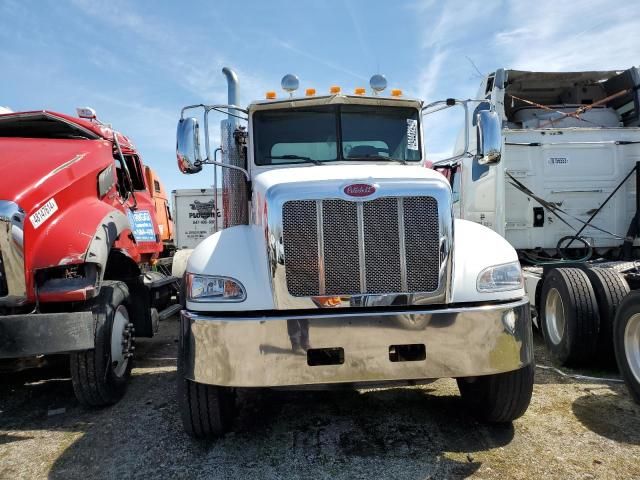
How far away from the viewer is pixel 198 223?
1280cm

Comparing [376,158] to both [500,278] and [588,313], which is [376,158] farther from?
[588,313]

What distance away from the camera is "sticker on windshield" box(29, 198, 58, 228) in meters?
3.46

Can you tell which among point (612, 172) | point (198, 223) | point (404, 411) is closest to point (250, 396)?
point (404, 411)

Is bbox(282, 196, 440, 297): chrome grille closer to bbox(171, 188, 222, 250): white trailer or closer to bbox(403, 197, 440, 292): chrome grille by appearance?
bbox(403, 197, 440, 292): chrome grille

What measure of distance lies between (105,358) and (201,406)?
123 centimetres

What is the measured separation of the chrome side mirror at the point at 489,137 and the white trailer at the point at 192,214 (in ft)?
31.5

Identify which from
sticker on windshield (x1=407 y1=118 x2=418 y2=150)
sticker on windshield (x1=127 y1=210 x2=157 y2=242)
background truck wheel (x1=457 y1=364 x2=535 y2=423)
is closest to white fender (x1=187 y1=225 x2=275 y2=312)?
background truck wheel (x1=457 y1=364 x2=535 y2=423)

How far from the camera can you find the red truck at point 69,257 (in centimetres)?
333

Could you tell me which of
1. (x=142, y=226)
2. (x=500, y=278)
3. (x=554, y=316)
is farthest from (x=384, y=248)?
(x=142, y=226)

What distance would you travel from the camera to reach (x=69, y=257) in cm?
356

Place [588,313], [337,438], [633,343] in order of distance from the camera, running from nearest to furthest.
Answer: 1. [337,438]
2. [633,343]
3. [588,313]

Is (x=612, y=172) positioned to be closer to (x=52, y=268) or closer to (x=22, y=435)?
(x=52, y=268)

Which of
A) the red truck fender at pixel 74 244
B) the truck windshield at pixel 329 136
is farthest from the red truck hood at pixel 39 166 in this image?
the truck windshield at pixel 329 136

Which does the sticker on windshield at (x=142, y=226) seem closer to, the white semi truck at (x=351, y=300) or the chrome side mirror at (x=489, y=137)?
the white semi truck at (x=351, y=300)
